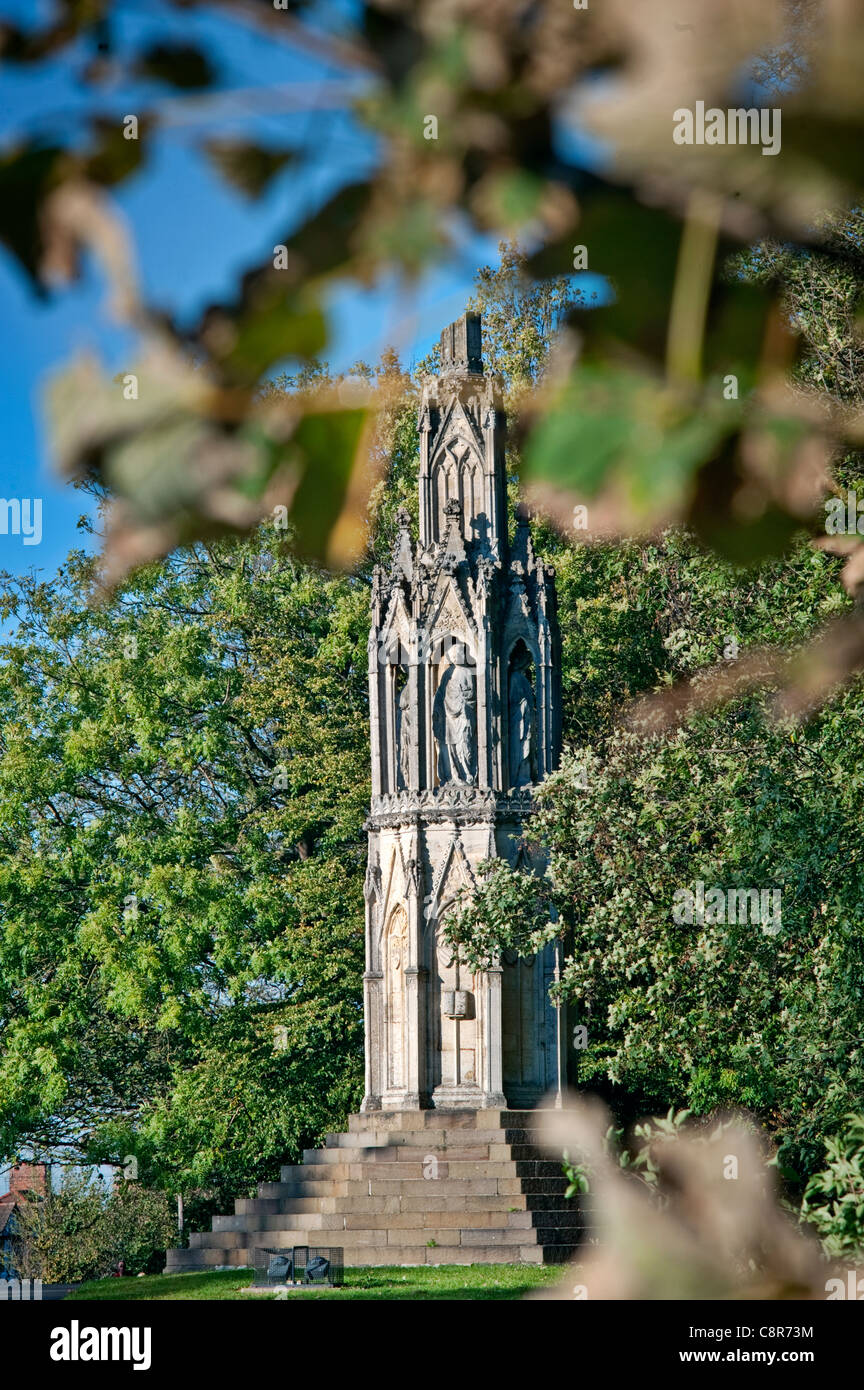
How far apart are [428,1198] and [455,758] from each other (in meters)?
4.66

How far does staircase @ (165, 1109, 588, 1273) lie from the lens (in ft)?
56.4

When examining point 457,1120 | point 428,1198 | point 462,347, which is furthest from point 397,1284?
point 462,347

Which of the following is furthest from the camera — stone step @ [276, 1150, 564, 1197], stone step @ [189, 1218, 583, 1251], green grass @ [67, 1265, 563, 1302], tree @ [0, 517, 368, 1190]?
tree @ [0, 517, 368, 1190]

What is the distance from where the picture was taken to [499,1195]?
57.8ft

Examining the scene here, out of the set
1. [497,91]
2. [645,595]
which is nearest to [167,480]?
[497,91]

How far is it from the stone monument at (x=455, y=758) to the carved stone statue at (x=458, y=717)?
0.6 inches

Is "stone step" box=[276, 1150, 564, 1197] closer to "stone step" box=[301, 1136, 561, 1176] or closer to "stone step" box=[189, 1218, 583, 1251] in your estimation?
"stone step" box=[301, 1136, 561, 1176]

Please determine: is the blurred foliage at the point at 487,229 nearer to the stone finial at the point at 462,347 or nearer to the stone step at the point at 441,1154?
the stone step at the point at 441,1154

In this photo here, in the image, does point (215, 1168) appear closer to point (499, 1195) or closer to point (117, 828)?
point (117, 828)

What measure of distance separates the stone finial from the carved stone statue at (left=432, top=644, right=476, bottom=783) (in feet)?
11.8

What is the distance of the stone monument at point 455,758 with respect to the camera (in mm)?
18734

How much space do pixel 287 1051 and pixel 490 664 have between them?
24.8 ft

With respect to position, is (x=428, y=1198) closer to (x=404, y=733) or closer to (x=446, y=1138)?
Answer: (x=446, y=1138)

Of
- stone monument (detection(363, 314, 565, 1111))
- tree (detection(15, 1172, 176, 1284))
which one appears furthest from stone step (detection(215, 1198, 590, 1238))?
tree (detection(15, 1172, 176, 1284))
